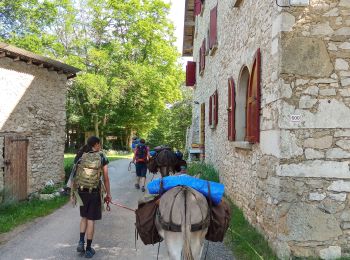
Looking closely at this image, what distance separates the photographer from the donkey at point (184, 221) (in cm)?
359

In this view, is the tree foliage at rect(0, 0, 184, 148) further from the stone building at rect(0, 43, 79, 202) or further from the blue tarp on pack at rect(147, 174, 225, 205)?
the blue tarp on pack at rect(147, 174, 225, 205)

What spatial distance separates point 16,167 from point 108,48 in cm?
2285

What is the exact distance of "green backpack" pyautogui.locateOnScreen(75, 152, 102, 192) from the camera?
528cm

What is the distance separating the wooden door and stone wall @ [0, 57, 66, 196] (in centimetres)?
19

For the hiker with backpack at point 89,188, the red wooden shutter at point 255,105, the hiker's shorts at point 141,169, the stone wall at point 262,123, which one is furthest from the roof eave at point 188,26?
the hiker with backpack at point 89,188

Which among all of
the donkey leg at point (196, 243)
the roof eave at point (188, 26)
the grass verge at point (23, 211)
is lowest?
the grass verge at point (23, 211)

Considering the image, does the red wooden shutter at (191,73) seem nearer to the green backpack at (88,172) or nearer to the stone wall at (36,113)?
the stone wall at (36,113)

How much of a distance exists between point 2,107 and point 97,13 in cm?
2456

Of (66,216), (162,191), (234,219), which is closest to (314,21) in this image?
(162,191)

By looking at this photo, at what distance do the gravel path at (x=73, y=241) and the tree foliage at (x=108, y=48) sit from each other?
72.1ft

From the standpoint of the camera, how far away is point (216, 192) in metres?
3.98

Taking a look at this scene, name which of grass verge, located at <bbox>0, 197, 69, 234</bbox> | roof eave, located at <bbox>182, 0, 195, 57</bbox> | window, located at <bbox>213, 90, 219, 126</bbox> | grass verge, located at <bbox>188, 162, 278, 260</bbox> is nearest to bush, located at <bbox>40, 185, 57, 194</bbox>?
grass verge, located at <bbox>0, 197, 69, 234</bbox>

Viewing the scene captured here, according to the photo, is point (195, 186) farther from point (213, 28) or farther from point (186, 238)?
point (213, 28)

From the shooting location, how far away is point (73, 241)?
6.14 meters
